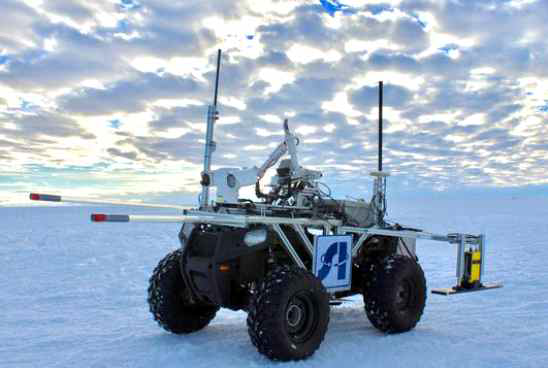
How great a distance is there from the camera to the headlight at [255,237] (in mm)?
6047

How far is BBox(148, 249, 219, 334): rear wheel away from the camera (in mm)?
6461

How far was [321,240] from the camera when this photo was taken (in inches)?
251

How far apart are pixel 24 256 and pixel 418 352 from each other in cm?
1193

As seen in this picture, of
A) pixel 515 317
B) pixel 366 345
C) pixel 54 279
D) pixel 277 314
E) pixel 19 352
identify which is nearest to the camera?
pixel 277 314

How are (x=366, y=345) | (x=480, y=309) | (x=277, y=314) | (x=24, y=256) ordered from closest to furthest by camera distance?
(x=277, y=314), (x=366, y=345), (x=480, y=309), (x=24, y=256)

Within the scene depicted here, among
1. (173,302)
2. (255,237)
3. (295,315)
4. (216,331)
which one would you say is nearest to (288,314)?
(295,315)

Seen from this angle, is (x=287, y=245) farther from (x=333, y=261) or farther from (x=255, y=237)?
(x=333, y=261)

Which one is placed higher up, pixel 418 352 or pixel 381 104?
pixel 381 104

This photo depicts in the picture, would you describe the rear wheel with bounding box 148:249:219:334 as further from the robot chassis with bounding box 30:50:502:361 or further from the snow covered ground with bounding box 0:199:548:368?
the snow covered ground with bounding box 0:199:548:368

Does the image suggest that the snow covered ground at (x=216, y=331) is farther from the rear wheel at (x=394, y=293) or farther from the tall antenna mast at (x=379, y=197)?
the tall antenna mast at (x=379, y=197)

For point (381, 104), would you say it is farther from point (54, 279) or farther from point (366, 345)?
point (54, 279)

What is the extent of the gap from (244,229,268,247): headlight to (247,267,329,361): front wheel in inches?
20.3

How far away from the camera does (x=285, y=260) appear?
655 cm

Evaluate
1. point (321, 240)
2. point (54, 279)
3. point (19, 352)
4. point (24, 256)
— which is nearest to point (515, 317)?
point (321, 240)
